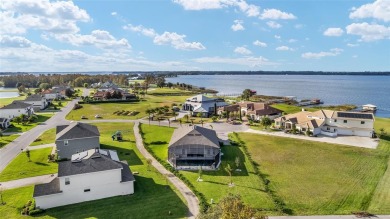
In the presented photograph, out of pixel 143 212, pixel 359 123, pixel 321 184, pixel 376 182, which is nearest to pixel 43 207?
pixel 143 212

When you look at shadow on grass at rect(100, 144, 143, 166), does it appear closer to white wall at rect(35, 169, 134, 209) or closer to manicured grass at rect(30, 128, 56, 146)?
white wall at rect(35, 169, 134, 209)

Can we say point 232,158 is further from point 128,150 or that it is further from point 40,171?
point 40,171

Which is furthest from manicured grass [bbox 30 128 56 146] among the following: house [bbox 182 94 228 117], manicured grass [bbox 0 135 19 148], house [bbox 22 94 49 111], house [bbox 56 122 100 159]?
house [bbox 182 94 228 117]

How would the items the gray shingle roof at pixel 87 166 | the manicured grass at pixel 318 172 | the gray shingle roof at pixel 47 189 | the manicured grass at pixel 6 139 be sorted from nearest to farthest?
the gray shingle roof at pixel 47 189 → the manicured grass at pixel 318 172 → the gray shingle roof at pixel 87 166 → the manicured grass at pixel 6 139

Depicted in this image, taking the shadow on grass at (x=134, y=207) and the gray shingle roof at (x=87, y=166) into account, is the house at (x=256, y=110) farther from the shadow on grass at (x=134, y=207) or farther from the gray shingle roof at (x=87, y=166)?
the gray shingle roof at (x=87, y=166)

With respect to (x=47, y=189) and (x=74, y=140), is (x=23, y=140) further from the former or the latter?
(x=47, y=189)

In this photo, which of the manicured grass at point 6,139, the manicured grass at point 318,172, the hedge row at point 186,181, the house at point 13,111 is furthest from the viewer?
the house at point 13,111

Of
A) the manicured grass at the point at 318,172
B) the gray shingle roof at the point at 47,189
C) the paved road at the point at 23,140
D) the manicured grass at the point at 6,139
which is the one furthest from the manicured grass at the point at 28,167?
the manicured grass at the point at 318,172

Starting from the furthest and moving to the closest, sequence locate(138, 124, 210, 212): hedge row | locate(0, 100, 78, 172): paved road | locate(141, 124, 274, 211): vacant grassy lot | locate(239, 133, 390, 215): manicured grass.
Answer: locate(0, 100, 78, 172): paved road, locate(141, 124, 274, 211): vacant grassy lot, locate(239, 133, 390, 215): manicured grass, locate(138, 124, 210, 212): hedge row
